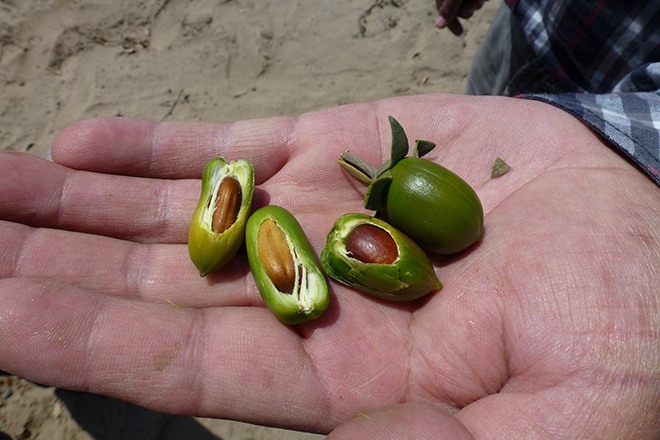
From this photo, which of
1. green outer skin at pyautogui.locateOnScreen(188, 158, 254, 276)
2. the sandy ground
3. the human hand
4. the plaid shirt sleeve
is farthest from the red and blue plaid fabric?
the sandy ground

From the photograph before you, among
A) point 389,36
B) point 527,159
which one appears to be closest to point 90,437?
point 527,159

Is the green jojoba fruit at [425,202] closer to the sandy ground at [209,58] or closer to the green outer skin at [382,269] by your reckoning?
the green outer skin at [382,269]

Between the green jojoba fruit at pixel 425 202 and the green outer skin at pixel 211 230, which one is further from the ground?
the green jojoba fruit at pixel 425 202

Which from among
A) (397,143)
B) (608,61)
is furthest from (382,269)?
(608,61)

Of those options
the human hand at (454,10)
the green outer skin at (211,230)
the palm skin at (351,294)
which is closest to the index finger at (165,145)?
the palm skin at (351,294)

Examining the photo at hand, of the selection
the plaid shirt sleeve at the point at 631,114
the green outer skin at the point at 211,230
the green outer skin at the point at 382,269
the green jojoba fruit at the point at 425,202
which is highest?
the plaid shirt sleeve at the point at 631,114

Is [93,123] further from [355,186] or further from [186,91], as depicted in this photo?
[186,91]

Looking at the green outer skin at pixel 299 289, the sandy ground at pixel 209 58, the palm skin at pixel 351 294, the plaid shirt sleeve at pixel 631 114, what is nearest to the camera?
the palm skin at pixel 351 294

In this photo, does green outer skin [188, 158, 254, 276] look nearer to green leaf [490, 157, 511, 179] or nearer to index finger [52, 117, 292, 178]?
index finger [52, 117, 292, 178]
